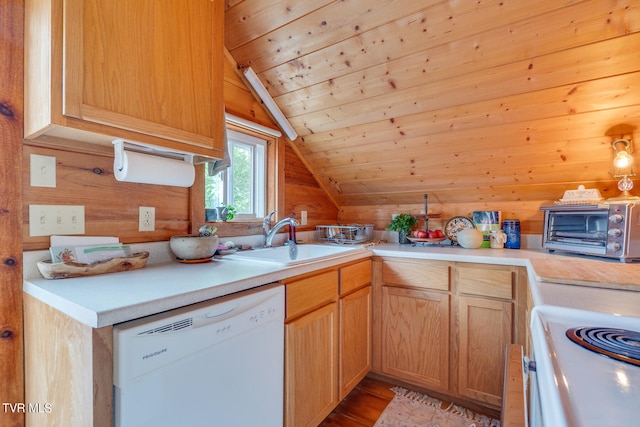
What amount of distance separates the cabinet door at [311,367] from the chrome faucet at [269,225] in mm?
550

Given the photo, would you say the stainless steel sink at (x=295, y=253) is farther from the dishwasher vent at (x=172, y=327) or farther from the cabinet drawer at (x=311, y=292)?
the dishwasher vent at (x=172, y=327)

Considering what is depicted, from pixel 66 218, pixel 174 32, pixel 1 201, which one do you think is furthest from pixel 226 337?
pixel 174 32

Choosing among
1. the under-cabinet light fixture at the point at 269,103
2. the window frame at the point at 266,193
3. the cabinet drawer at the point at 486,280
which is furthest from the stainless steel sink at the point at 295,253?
the under-cabinet light fixture at the point at 269,103

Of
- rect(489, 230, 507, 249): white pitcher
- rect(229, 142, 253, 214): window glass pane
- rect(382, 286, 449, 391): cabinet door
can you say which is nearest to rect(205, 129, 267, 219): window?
rect(229, 142, 253, 214): window glass pane

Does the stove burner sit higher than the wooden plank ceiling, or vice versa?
the wooden plank ceiling

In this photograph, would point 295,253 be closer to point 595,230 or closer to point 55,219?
point 55,219

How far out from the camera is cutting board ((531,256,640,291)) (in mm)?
999

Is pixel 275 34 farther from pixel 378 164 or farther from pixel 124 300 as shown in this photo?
pixel 124 300

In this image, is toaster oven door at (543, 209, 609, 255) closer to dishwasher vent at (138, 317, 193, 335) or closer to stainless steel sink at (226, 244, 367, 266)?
stainless steel sink at (226, 244, 367, 266)

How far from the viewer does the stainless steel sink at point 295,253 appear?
60.8 inches

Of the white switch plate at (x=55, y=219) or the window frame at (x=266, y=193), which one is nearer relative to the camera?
the white switch plate at (x=55, y=219)

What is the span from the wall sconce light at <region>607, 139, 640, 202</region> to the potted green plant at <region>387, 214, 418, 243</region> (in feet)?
3.64

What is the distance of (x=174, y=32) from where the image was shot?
1164 millimetres

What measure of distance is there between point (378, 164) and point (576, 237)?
1.22 m
